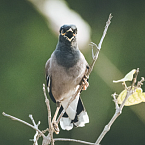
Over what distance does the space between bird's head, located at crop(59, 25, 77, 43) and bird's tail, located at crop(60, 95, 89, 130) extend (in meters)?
0.76

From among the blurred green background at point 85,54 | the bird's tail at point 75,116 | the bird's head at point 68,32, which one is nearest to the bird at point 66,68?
the bird's head at point 68,32

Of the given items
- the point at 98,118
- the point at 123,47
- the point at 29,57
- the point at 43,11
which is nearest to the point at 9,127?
the point at 29,57

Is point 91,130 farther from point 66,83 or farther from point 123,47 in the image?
point 66,83

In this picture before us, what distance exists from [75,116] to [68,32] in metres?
1.06

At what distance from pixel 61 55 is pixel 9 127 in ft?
8.63

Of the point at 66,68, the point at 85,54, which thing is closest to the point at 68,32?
the point at 66,68

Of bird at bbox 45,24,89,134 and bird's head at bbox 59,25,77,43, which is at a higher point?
bird's head at bbox 59,25,77,43

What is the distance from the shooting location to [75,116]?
10.1 feet

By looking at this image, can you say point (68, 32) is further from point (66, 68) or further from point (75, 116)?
point (75, 116)

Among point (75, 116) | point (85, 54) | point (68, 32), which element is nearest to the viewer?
point (68, 32)

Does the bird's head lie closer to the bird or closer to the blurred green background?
the bird

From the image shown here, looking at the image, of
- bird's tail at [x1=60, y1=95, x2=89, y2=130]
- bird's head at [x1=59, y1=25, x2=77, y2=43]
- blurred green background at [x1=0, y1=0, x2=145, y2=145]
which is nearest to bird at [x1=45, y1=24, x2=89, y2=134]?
bird's head at [x1=59, y1=25, x2=77, y2=43]

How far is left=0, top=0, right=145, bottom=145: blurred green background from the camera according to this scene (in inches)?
176

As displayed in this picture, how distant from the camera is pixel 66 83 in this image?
264 cm
